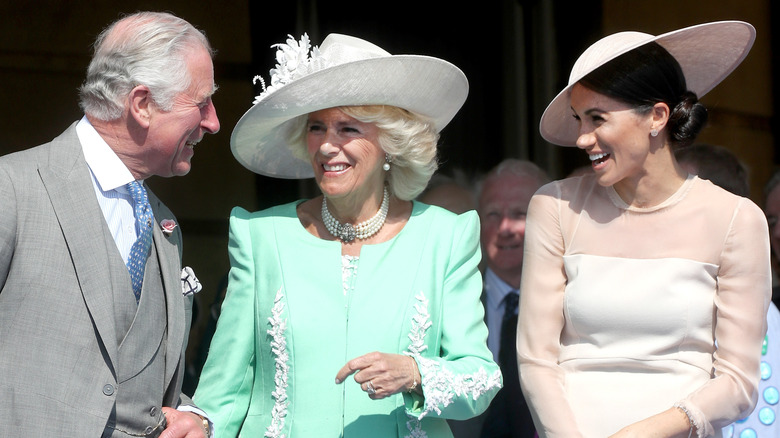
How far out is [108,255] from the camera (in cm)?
282

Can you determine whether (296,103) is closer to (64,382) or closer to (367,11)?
(64,382)

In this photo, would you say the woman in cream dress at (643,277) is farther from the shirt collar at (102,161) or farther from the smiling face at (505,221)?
the smiling face at (505,221)

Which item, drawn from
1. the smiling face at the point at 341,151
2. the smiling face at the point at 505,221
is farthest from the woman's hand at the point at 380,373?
the smiling face at the point at 505,221

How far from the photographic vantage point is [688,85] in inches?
141

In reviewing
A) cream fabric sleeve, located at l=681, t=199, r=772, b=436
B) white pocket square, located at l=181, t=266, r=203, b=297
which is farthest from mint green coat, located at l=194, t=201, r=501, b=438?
cream fabric sleeve, located at l=681, t=199, r=772, b=436

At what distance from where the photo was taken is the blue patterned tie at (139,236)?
294cm

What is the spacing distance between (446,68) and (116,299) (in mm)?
1314

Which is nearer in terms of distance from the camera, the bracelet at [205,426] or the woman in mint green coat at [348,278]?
the bracelet at [205,426]

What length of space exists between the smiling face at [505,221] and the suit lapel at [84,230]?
2461mm

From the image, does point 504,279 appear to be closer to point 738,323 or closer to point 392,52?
point 392,52

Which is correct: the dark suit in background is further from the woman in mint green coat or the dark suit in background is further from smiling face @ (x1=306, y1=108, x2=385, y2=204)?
smiling face @ (x1=306, y1=108, x2=385, y2=204)

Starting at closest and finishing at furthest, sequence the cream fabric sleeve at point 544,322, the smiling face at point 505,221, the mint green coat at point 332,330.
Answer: the cream fabric sleeve at point 544,322, the mint green coat at point 332,330, the smiling face at point 505,221

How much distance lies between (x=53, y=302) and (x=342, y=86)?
3.76 ft

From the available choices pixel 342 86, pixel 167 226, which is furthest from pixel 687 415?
pixel 167 226
